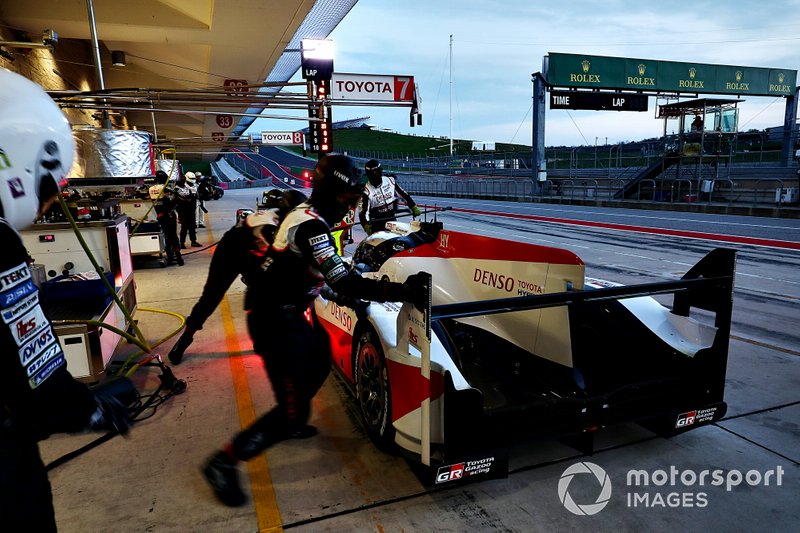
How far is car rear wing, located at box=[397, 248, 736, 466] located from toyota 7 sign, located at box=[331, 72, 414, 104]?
11973 millimetres

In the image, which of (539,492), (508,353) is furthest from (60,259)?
(539,492)

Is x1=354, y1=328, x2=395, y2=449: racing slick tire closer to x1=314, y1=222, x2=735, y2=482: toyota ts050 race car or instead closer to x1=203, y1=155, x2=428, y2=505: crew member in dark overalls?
x1=314, y1=222, x2=735, y2=482: toyota ts050 race car

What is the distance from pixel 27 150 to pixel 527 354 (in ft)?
10.6

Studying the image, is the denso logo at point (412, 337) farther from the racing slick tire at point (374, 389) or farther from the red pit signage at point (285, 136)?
the red pit signage at point (285, 136)

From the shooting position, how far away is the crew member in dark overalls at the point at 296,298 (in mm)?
2668

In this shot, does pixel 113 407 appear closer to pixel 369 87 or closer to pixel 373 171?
pixel 373 171

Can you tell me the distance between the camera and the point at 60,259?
550cm

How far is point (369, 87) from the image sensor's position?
1504 centimetres

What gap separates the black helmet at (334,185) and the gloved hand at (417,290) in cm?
67

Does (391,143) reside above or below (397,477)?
above

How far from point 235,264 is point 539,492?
96.6 inches

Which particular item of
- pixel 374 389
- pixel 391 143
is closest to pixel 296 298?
pixel 374 389

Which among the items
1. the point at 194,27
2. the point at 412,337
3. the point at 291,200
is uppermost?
the point at 194,27

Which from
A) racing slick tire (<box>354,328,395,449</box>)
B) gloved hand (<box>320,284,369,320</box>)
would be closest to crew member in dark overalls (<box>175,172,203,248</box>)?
gloved hand (<box>320,284,369,320</box>)
